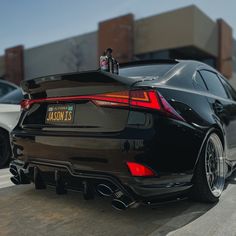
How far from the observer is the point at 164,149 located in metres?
2.97

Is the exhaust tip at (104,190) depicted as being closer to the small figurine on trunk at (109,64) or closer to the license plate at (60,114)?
the license plate at (60,114)

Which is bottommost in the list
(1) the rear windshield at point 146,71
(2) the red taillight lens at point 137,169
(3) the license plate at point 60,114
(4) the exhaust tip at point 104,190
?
(4) the exhaust tip at point 104,190

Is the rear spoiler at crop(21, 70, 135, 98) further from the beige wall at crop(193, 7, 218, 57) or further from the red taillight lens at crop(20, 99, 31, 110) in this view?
the beige wall at crop(193, 7, 218, 57)

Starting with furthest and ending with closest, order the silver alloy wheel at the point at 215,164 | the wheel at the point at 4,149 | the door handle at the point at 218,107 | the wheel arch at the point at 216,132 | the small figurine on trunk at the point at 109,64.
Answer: the wheel at the point at 4,149 → the door handle at the point at 218,107 → the silver alloy wheel at the point at 215,164 → the small figurine on trunk at the point at 109,64 → the wheel arch at the point at 216,132

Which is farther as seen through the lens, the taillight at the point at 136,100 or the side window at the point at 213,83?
the side window at the point at 213,83

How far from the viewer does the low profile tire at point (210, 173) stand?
3.39m

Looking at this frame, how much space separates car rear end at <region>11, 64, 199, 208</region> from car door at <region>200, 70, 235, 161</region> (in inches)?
39.0

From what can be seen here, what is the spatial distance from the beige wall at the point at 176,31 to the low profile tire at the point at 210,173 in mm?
22404

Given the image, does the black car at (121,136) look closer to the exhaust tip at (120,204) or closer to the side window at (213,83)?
the exhaust tip at (120,204)

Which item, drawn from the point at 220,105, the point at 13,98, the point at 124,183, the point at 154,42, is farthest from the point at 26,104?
the point at 154,42

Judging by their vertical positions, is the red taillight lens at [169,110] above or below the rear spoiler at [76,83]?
below

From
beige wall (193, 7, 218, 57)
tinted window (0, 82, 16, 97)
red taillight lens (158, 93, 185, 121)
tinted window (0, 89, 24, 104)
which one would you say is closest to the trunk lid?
red taillight lens (158, 93, 185, 121)

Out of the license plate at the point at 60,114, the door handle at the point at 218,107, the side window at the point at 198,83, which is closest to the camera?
the license plate at the point at 60,114

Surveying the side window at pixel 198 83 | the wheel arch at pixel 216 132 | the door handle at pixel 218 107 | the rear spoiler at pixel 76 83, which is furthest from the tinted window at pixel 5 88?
the wheel arch at pixel 216 132
